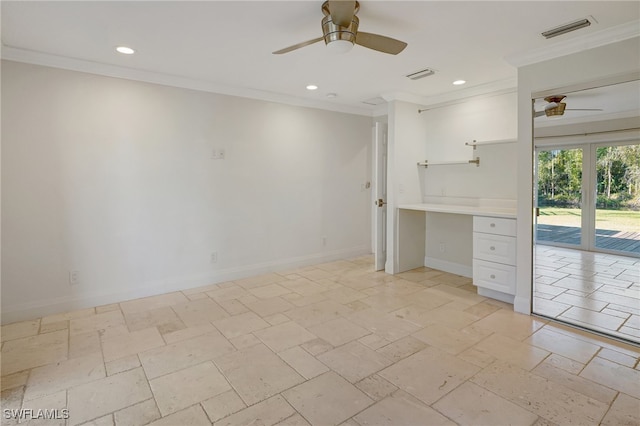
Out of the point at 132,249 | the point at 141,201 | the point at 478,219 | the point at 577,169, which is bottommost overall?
the point at 132,249

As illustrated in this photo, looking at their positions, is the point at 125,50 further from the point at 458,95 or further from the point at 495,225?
the point at 495,225

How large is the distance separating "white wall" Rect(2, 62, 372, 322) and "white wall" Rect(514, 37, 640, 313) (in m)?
2.72

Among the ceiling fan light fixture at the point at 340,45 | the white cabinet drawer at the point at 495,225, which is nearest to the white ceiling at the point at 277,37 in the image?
the ceiling fan light fixture at the point at 340,45

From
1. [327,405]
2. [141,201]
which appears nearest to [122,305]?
[141,201]

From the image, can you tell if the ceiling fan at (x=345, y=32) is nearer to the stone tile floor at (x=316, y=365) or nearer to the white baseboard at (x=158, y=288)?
the stone tile floor at (x=316, y=365)

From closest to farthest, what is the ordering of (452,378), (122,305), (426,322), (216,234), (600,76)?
(452,378) < (600,76) < (426,322) < (122,305) < (216,234)

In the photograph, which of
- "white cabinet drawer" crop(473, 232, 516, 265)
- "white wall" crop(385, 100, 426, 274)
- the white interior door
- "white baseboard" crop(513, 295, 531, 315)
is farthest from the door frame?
"white baseboard" crop(513, 295, 531, 315)

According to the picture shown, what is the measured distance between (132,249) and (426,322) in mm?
3161

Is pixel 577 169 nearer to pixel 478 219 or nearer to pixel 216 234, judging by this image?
pixel 478 219

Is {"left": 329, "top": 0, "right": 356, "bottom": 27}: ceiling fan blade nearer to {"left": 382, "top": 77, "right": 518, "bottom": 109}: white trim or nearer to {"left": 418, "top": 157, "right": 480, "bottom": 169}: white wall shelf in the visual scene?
{"left": 382, "top": 77, "right": 518, "bottom": 109}: white trim

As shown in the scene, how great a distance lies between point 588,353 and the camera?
2537 millimetres

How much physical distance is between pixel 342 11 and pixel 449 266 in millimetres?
3720

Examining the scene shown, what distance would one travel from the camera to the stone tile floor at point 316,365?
1915 millimetres

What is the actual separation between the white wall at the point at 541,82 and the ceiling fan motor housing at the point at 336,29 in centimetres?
189
